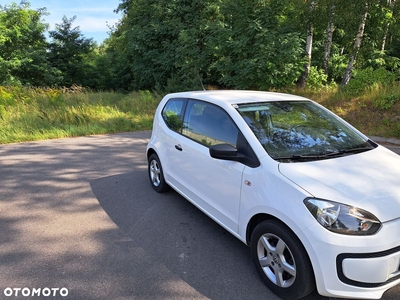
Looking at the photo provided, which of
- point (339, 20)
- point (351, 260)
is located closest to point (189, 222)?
point (351, 260)

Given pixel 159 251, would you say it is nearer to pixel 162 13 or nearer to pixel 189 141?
pixel 189 141

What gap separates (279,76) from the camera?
464 inches

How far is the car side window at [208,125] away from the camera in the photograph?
314cm

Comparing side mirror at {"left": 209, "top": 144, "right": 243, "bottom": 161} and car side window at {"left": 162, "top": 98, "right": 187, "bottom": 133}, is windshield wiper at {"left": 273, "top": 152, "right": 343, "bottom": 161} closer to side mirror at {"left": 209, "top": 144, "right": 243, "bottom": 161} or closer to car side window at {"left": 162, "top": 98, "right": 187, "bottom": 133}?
side mirror at {"left": 209, "top": 144, "right": 243, "bottom": 161}

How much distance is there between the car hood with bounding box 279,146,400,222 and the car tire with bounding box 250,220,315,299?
43cm

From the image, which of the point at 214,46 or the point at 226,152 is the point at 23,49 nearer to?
the point at 214,46

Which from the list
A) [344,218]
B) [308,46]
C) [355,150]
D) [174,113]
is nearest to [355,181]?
[344,218]

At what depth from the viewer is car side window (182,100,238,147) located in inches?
124

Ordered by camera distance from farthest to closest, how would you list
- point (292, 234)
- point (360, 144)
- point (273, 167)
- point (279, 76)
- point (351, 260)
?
1. point (279, 76)
2. point (360, 144)
3. point (273, 167)
4. point (292, 234)
5. point (351, 260)

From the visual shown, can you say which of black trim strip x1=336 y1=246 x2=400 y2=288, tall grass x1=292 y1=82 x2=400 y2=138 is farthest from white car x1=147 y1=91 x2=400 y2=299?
tall grass x1=292 y1=82 x2=400 y2=138

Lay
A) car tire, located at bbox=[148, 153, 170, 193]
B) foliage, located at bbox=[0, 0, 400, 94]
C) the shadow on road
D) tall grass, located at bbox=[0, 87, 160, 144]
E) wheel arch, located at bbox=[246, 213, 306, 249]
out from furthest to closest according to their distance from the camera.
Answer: foliage, located at bbox=[0, 0, 400, 94]
tall grass, located at bbox=[0, 87, 160, 144]
car tire, located at bbox=[148, 153, 170, 193]
the shadow on road
wheel arch, located at bbox=[246, 213, 306, 249]

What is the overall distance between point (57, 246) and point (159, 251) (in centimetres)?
116

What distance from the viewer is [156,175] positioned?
4789mm

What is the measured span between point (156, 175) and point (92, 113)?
7976mm
